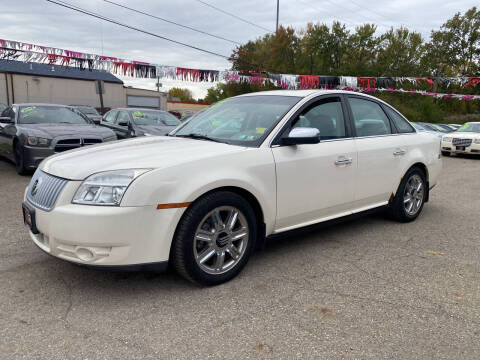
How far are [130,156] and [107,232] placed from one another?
65 centimetres

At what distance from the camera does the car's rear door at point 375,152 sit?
4.25 metres

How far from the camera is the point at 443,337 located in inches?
97.9

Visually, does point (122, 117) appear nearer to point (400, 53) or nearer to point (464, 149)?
point (464, 149)

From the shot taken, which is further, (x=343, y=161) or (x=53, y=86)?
(x=53, y=86)

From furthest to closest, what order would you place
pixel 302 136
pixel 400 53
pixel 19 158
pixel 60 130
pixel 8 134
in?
pixel 400 53, pixel 8 134, pixel 19 158, pixel 60 130, pixel 302 136

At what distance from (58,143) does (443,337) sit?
6.93 meters

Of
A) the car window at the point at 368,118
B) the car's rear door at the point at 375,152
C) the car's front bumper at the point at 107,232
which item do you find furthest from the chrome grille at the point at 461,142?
the car's front bumper at the point at 107,232

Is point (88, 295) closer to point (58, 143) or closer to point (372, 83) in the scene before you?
point (58, 143)

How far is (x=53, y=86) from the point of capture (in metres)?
45.4

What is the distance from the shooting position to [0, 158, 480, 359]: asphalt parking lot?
234cm

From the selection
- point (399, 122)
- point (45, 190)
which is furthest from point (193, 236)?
point (399, 122)

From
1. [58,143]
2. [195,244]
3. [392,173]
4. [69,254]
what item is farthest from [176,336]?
[58,143]

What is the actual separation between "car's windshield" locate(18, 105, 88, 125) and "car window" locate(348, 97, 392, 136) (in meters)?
6.34

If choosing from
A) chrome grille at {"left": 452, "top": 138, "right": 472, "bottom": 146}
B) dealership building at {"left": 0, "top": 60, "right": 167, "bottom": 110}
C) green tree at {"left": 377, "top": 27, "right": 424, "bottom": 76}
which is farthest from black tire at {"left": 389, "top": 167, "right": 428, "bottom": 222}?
green tree at {"left": 377, "top": 27, "right": 424, "bottom": 76}
